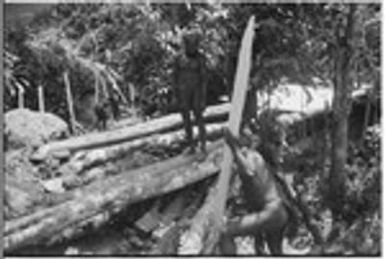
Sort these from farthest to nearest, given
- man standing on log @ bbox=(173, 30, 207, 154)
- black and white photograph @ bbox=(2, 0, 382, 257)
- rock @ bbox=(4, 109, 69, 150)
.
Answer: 1. man standing on log @ bbox=(173, 30, 207, 154)
2. rock @ bbox=(4, 109, 69, 150)
3. black and white photograph @ bbox=(2, 0, 382, 257)

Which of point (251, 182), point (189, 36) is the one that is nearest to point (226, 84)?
point (189, 36)

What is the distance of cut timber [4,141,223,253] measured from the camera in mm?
3486

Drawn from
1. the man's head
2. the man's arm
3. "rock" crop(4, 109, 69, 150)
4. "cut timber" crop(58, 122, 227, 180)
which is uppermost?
the man's head

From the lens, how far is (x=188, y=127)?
4.05 metres

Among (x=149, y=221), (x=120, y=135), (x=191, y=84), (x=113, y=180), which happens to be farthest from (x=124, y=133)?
(x=149, y=221)

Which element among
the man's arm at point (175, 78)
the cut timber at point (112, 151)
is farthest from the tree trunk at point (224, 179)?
the man's arm at point (175, 78)

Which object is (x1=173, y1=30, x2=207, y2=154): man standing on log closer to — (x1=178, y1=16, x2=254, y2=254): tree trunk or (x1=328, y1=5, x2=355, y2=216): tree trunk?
(x1=178, y1=16, x2=254, y2=254): tree trunk

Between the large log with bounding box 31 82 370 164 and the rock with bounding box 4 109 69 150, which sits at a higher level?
the rock with bounding box 4 109 69 150

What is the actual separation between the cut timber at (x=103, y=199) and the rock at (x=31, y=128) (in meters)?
0.36

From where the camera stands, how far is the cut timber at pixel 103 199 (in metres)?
3.49

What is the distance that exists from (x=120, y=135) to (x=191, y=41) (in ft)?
2.07

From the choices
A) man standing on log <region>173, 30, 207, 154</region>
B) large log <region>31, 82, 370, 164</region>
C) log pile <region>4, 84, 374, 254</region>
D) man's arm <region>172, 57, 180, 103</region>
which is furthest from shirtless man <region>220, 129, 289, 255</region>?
man's arm <region>172, 57, 180, 103</region>

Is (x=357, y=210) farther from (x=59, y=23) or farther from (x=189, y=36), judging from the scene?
(x=59, y=23)

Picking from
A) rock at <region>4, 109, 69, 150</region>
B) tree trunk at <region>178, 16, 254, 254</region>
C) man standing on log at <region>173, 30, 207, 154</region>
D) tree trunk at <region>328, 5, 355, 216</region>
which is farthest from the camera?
tree trunk at <region>328, 5, 355, 216</region>
